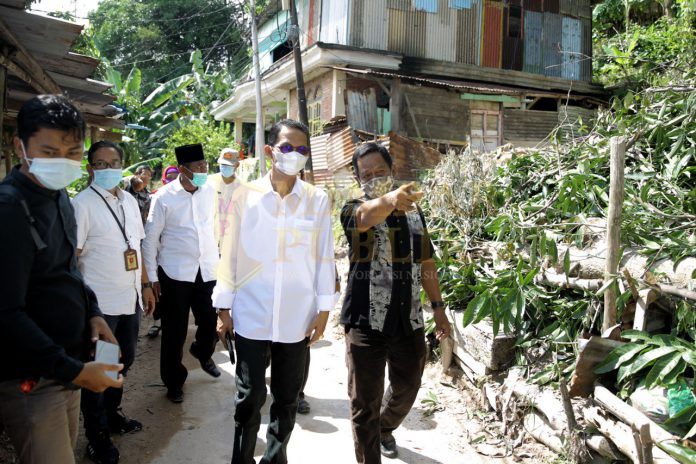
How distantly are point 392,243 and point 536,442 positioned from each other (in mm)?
1739

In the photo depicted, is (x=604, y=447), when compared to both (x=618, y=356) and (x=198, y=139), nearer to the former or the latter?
(x=618, y=356)

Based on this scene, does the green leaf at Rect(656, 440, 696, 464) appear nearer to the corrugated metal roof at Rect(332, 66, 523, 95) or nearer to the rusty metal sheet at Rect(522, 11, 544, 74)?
the corrugated metal roof at Rect(332, 66, 523, 95)

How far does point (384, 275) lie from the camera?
3.13m

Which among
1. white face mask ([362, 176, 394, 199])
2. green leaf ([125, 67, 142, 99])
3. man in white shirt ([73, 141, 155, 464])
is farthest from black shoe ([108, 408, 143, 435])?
green leaf ([125, 67, 142, 99])

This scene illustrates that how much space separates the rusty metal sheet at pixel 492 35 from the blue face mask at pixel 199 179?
41.9 feet

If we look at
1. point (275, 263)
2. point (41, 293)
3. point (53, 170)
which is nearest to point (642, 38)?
point (275, 263)

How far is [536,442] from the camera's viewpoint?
360cm

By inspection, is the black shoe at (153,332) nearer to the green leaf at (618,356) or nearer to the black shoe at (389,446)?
the black shoe at (389,446)

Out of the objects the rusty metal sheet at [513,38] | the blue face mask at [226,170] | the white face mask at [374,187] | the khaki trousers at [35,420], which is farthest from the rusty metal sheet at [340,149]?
the khaki trousers at [35,420]

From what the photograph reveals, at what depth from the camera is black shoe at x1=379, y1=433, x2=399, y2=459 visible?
11.7 ft

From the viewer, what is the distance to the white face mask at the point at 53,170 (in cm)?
187

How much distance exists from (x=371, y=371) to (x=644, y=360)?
1.54 meters

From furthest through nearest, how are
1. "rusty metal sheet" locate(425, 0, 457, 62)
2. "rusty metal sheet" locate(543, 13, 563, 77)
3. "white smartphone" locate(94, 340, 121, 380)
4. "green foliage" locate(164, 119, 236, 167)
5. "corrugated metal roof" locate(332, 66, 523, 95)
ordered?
"green foliage" locate(164, 119, 236, 167), "rusty metal sheet" locate(543, 13, 563, 77), "rusty metal sheet" locate(425, 0, 457, 62), "corrugated metal roof" locate(332, 66, 523, 95), "white smartphone" locate(94, 340, 121, 380)

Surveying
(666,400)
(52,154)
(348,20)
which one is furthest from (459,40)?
(52,154)
